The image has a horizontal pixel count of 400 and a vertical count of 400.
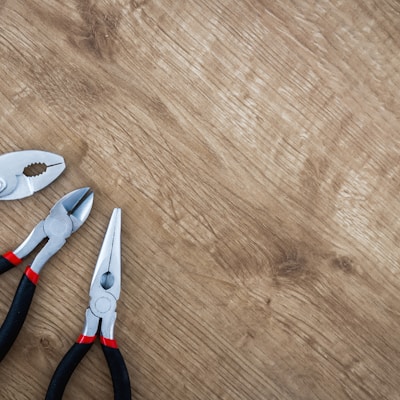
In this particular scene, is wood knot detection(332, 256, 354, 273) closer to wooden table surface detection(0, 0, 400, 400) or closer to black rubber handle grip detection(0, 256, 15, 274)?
wooden table surface detection(0, 0, 400, 400)

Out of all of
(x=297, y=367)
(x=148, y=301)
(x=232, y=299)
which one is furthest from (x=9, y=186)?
(x=297, y=367)

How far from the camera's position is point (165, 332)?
0.96m

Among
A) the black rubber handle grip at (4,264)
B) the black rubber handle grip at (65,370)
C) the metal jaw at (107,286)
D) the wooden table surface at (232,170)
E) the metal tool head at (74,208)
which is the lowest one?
the black rubber handle grip at (65,370)

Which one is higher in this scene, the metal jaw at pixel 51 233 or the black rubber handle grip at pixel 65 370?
the metal jaw at pixel 51 233

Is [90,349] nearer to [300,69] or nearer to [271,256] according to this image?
[271,256]

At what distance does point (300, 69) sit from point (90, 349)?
53cm

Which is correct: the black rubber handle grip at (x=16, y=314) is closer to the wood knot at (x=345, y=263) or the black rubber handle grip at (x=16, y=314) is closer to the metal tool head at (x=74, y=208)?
the metal tool head at (x=74, y=208)

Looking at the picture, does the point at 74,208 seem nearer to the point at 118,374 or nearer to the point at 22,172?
the point at 22,172

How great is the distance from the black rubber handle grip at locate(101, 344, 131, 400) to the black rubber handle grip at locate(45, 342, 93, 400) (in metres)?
0.03

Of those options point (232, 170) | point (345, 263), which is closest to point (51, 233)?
point (232, 170)

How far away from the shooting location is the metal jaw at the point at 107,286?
912 mm

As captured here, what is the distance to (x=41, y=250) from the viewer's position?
3.01ft

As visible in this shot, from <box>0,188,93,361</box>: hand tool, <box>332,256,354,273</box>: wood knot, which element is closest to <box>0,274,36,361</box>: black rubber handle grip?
<box>0,188,93,361</box>: hand tool

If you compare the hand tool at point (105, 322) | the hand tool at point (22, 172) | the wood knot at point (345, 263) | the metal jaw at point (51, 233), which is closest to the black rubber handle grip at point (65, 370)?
the hand tool at point (105, 322)
